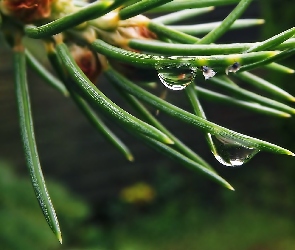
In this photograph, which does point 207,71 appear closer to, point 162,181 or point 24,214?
point 24,214

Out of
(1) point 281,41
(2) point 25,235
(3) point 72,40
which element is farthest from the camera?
(2) point 25,235

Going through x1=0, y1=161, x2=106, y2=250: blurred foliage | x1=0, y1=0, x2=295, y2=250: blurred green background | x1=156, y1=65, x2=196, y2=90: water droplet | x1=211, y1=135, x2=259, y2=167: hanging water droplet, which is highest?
x1=156, y1=65, x2=196, y2=90: water droplet

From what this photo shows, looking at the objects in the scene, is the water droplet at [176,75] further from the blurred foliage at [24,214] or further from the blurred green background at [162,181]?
the blurred green background at [162,181]

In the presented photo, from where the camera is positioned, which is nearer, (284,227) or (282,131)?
(282,131)

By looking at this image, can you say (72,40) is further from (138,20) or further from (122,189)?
(122,189)

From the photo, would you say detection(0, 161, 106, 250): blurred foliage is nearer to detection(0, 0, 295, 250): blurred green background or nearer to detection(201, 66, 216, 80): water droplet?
detection(201, 66, 216, 80): water droplet

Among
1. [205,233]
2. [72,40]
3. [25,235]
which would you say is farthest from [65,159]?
[72,40]

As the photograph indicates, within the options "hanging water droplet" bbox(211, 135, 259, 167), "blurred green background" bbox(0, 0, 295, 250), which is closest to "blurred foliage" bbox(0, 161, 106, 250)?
"hanging water droplet" bbox(211, 135, 259, 167)
